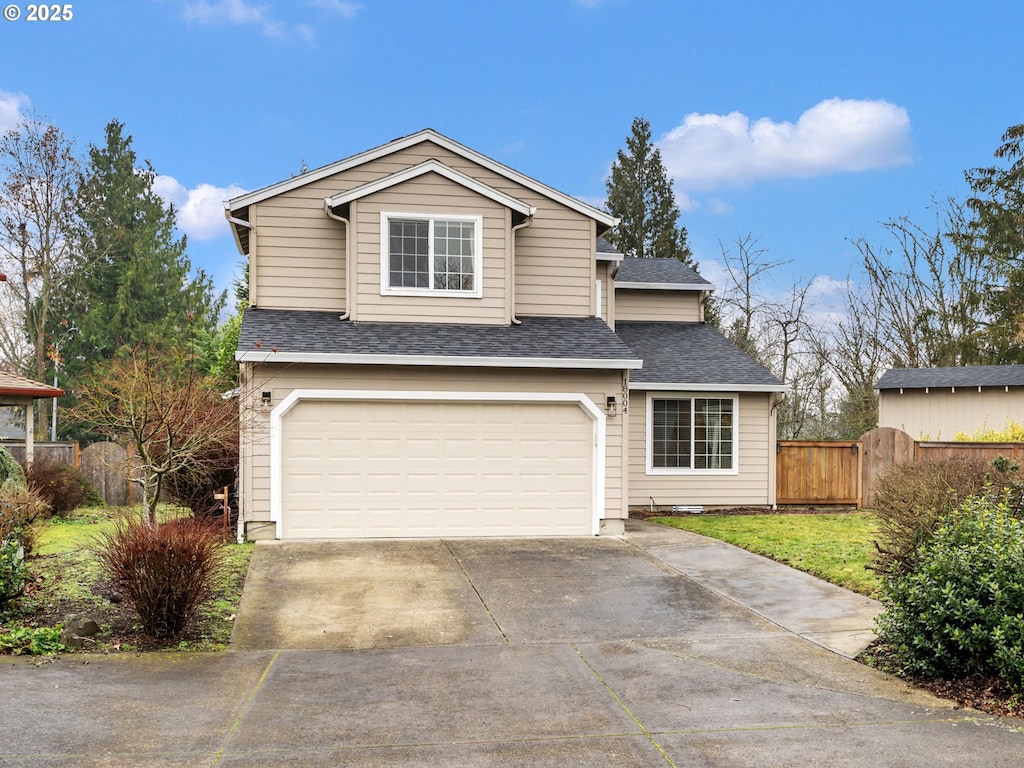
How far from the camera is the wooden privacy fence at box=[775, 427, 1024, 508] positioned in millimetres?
17922

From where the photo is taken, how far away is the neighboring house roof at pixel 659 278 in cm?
1998

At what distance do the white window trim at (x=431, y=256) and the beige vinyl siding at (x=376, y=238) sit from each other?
16 cm

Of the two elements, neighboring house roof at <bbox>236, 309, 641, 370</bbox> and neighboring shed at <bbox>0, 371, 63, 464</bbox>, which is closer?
neighboring house roof at <bbox>236, 309, 641, 370</bbox>

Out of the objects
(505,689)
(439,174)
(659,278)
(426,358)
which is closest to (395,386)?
(426,358)

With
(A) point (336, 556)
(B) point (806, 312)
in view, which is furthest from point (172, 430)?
(B) point (806, 312)

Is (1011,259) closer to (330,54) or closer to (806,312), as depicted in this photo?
(806,312)

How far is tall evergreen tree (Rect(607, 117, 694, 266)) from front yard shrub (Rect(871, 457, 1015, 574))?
30.1 metres

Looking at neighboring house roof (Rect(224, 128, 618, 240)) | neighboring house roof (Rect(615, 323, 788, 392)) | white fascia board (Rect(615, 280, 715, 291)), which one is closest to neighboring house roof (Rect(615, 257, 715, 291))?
white fascia board (Rect(615, 280, 715, 291))

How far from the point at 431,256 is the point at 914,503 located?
8.26 metres

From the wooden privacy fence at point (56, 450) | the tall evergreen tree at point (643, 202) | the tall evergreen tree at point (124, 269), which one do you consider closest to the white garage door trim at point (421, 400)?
the wooden privacy fence at point (56, 450)

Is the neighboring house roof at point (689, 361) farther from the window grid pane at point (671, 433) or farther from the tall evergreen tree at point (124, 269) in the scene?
the tall evergreen tree at point (124, 269)

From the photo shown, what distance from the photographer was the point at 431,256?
14.0 meters

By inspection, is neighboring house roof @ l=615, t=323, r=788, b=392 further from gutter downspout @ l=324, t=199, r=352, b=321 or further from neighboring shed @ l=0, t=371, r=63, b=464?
neighboring shed @ l=0, t=371, r=63, b=464

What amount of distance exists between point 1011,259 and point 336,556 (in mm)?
29019
